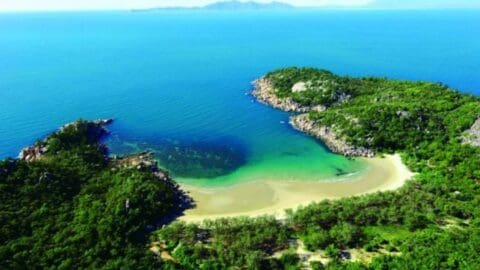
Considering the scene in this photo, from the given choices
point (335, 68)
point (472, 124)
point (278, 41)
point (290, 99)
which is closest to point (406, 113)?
point (472, 124)

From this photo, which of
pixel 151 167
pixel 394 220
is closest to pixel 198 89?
pixel 151 167

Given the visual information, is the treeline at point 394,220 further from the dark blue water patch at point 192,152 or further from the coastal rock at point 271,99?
the dark blue water patch at point 192,152

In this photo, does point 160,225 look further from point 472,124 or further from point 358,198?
point 472,124

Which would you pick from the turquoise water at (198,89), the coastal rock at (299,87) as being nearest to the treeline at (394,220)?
the turquoise water at (198,89)

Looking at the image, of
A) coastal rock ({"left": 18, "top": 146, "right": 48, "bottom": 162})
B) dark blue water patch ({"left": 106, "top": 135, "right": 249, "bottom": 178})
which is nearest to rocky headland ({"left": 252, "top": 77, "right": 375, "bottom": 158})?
dark blue water patch ({"left": 106, "top": 135, "right": 249, "bottom": 178})

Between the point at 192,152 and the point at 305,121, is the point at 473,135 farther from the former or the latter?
the point at 192,152
